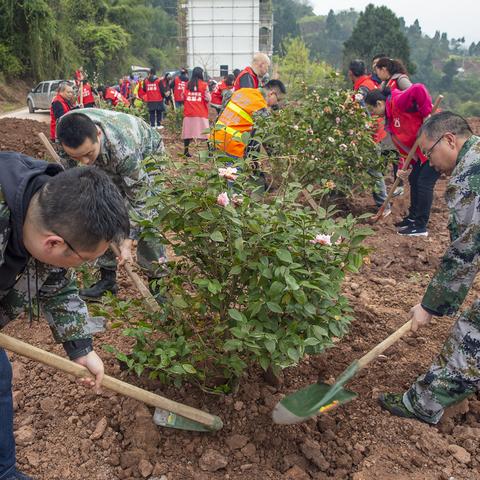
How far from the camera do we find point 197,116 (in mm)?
9156

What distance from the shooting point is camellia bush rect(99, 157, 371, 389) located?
2.01m

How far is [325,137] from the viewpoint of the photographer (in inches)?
214

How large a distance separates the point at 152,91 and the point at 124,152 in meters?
10.3

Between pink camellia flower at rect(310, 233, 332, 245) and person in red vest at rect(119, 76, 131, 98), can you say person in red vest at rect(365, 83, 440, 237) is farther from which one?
person in red vest at rect(119, 76, 131, 98)

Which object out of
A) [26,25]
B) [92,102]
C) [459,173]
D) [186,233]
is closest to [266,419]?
[186,233]

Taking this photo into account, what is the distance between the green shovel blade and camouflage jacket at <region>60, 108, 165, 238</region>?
4.91 feet

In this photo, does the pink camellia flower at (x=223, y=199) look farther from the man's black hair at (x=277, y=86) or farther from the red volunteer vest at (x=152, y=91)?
the red volunteer vest at (x=152, y=91)

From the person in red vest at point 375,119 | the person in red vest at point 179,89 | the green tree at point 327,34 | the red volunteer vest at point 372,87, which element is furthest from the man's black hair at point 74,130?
the green tree at point 327,34

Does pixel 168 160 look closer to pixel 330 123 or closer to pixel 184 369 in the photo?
pixel 184 369

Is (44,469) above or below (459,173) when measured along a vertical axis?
below

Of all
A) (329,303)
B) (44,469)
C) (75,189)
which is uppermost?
(75,189)

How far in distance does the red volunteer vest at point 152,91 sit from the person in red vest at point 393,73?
8081mm

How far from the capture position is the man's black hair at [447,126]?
2.43 m

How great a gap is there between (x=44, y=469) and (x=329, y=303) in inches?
57.0
